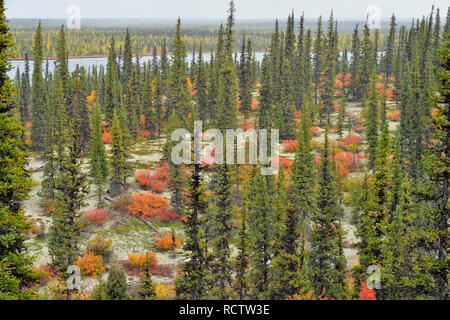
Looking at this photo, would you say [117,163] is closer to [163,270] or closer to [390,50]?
[163,270]

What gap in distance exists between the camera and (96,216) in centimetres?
4856

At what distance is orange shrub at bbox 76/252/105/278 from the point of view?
126 ft

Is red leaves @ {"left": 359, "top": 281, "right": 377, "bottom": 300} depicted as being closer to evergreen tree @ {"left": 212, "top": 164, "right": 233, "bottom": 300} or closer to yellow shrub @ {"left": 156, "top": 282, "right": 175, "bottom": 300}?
evergreen tree @ {"left": 212, "top": 164, "right": 233, "bottom": 300}

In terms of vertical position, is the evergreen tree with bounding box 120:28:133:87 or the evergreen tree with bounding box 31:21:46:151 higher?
the evergreen tree with bounding box 120:28:133:87

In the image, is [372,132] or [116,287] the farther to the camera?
[372,132]

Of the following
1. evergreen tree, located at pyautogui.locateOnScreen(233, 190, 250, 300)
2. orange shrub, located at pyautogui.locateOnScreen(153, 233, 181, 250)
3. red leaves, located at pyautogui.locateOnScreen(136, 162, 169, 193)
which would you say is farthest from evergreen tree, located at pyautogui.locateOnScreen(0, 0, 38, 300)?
red leaves, located at pyautogui.locateOnScreen(136, 162, 169, 193)

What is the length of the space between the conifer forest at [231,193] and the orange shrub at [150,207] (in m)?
0.20

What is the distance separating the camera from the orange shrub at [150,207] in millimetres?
50875

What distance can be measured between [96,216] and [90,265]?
1059cm

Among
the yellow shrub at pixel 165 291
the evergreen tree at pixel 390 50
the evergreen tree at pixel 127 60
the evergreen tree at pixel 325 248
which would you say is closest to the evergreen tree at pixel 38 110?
the evergreen tree at pixel 127 60

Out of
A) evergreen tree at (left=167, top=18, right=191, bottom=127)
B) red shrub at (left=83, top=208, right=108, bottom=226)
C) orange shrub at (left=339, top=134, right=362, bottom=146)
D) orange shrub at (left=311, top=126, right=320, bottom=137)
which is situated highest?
evergreen tree at (left=167, top=18, right=191, bottom=127)

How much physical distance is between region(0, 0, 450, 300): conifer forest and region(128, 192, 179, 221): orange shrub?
0.20 meters

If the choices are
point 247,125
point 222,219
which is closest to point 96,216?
point 222,219
